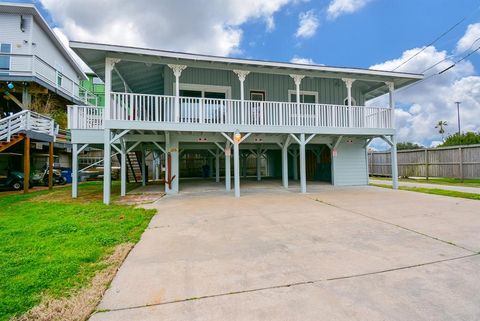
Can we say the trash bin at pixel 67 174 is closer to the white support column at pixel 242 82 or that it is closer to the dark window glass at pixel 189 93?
the dark window glass at pixel 189 93

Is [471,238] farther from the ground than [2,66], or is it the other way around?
[2,66]

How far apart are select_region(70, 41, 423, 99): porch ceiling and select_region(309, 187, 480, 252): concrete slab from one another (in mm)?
5315

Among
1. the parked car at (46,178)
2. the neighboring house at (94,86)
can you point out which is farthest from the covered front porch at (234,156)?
the neighboring house at (94,86)

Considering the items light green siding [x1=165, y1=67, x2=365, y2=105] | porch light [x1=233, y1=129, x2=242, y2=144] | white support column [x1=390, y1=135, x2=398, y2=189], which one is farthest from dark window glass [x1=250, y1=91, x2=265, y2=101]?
white support column [x1=390, y1=135, x2=398, y2=189]

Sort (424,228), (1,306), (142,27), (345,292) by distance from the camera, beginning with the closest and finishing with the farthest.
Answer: (1,306)
(345,292)
(424,228)
(142,27)

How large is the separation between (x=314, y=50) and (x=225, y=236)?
2049 cm

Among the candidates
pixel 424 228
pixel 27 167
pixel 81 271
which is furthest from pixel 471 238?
pixel 27 167

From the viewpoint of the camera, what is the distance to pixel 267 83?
11727mm

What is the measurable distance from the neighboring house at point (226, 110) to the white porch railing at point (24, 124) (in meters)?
2.89

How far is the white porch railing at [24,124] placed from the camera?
33.7 ft

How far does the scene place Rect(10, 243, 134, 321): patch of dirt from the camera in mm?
1997

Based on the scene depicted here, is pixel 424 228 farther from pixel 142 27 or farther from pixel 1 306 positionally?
pixel 142 27

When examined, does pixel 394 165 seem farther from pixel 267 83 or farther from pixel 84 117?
pixel 84 117

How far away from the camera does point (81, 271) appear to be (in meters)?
2.82
